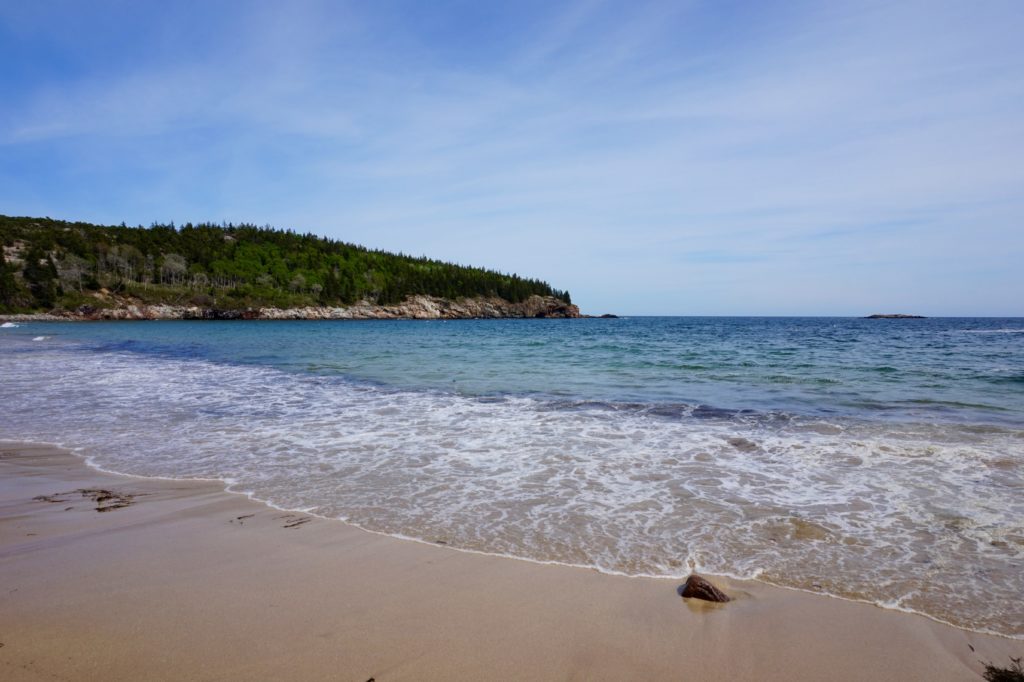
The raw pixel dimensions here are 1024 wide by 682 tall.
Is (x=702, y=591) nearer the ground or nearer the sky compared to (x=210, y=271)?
nearer the ground

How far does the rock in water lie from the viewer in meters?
3.32

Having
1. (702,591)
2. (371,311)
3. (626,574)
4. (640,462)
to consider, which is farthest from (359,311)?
(702,591)

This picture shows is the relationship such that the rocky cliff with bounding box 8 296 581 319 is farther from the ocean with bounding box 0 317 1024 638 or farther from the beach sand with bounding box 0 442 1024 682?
the beach sand with bounding box 0 442 1024 682

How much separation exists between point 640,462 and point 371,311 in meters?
129

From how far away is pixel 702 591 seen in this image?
132 inches

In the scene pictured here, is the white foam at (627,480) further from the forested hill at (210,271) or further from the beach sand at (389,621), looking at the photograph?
the forested hill at (210,271)

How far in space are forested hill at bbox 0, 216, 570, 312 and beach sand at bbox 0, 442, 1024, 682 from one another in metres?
114

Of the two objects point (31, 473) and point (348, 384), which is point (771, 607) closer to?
point (31, 473)

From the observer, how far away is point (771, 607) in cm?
328

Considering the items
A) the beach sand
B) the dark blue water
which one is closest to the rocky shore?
the dark blue water

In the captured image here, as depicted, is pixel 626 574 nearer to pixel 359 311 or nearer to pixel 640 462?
pixel 640 462

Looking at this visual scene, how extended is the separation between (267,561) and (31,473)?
4494mm

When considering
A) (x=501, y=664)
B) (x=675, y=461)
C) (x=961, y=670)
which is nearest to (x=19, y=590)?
(x=501, y=664)

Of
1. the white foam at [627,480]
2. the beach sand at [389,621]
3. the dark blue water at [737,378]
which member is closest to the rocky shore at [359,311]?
the dark blue water at [737,378]
